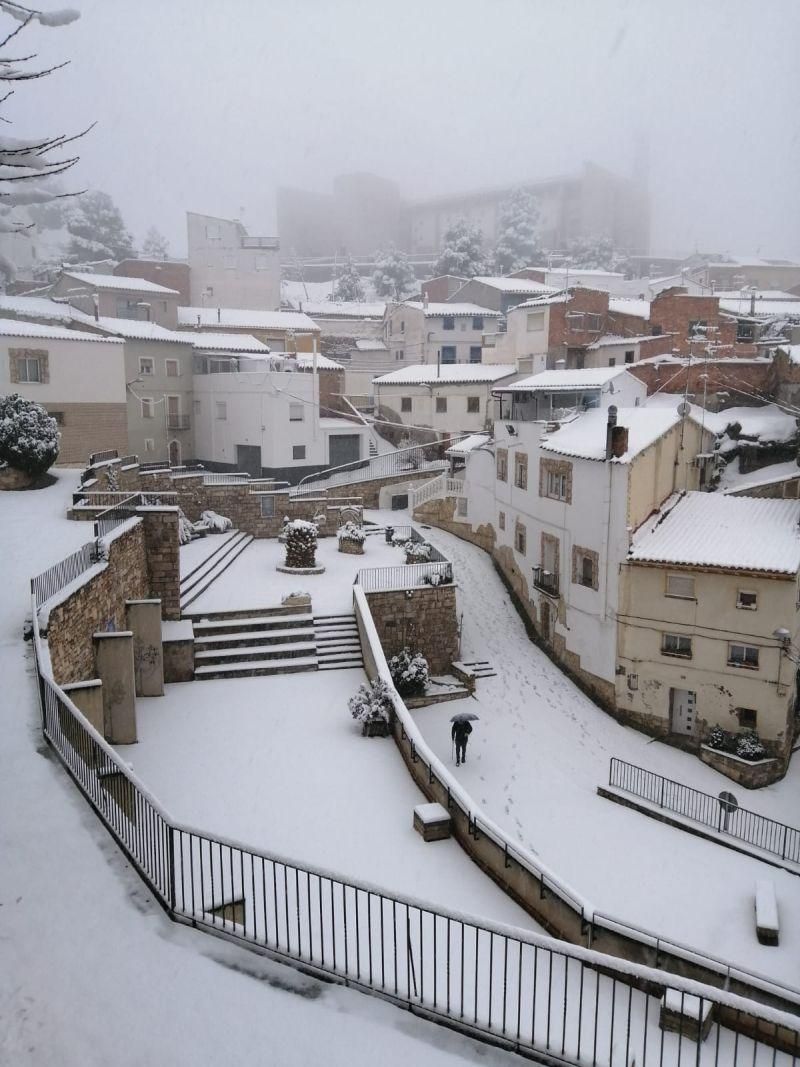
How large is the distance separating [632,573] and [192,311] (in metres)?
33.7

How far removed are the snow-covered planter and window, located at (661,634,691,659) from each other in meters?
9.92

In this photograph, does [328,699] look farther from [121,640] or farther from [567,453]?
[567,453]

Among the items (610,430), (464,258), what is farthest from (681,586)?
(464,258)

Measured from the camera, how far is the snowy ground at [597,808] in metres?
14.0

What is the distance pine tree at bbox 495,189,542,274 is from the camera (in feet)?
242

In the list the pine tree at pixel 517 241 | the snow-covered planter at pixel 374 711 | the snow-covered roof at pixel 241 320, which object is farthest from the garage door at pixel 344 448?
the pine tree at pixel 517 241

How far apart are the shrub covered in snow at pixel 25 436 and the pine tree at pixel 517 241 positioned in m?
57.7

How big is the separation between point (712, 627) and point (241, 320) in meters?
33.2

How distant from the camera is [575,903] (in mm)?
8609

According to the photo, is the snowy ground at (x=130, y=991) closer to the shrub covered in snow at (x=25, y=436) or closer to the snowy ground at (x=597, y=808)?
the snowy ground at (x=597, y=808)

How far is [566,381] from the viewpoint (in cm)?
2975

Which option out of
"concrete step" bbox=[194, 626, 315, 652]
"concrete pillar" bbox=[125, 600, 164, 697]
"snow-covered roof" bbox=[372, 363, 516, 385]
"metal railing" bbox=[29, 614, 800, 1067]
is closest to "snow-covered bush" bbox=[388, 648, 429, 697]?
"concrete step" bbox=[194, 626, 315, 652]

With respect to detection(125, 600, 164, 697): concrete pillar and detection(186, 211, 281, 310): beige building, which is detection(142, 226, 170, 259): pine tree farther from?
detection(125, 600, 164, 697): concrete pillar

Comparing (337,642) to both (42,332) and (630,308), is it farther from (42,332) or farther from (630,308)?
(630,308)
